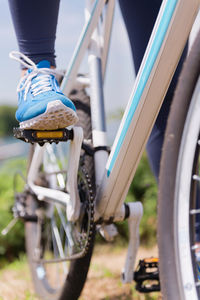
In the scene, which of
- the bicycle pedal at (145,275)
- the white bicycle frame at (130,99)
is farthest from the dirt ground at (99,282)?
the white bicycle frame at (130,99)

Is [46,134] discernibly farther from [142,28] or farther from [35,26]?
[142,28]

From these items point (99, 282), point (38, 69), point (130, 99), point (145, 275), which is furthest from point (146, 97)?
point (99, 282)

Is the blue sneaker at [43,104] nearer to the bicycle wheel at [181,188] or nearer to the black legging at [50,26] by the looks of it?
the black legging at [50,26]

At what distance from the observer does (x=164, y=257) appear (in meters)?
0.78

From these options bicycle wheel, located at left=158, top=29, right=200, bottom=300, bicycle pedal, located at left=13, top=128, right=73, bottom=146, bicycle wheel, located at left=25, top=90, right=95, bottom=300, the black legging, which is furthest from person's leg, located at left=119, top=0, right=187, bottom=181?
bicycle wheel, located at left=158, top=29, right=200, bottom=300

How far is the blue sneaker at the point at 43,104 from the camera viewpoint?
40.0 inches

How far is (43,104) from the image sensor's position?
3.33ft

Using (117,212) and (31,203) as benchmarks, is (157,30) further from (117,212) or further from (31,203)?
(31,203)

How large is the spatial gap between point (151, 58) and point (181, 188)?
0.34m

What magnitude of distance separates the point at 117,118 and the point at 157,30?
65.5 inches

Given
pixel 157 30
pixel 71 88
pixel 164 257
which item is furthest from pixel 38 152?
pixel 164 257

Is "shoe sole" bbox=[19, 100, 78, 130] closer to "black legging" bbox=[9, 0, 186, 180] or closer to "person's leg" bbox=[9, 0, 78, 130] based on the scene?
"person's leg" bbox=[9, 0, 78, 130]

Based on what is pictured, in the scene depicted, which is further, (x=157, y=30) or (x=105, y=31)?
(x=105, y=31)

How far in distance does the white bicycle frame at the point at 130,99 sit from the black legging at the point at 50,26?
0.26 ft
